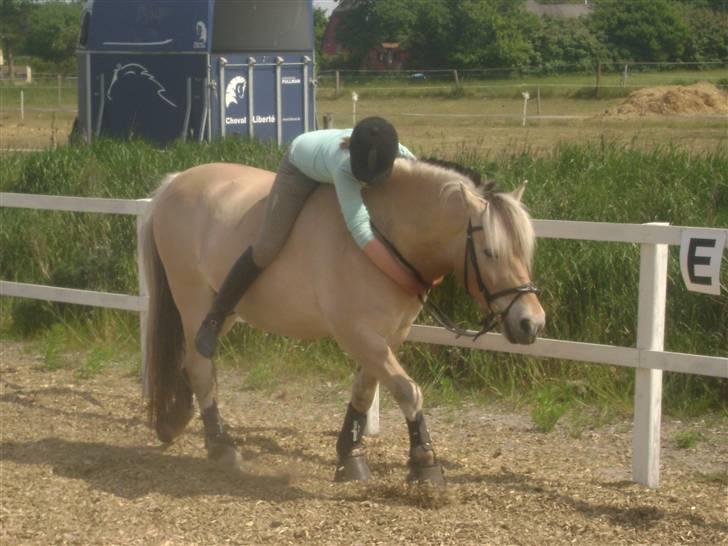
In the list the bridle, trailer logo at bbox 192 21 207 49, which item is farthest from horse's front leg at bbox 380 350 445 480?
trailer logo at bbox 192 21 207 49

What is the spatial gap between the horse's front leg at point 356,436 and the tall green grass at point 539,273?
52.7 inches

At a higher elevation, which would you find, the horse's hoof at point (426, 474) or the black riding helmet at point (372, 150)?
the black riding helmet at point (372, 150)

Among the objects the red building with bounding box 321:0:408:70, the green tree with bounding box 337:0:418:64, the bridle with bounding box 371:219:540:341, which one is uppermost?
the green tree with bounding box 337:0:418:64

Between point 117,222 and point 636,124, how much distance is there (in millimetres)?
22406

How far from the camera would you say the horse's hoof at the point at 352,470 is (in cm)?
583

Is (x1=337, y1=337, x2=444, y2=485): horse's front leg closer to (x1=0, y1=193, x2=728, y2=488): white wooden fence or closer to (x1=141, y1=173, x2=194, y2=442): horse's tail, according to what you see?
(x1=0, y1=193, x2=728, y2=488): white wooden fence

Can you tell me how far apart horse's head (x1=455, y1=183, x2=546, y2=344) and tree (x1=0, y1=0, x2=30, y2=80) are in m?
62.9

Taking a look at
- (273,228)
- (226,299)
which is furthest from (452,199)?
(226,299)

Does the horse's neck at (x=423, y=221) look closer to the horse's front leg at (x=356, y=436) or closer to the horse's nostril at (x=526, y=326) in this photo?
the horse's nostril at (x=526, y=326)

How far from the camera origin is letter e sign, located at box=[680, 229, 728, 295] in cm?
530

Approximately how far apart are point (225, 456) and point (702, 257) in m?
2.66

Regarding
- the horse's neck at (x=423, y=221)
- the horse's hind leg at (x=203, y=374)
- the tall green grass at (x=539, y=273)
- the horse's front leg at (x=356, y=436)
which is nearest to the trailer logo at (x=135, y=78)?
the tall green grass at (x=539, y=273)

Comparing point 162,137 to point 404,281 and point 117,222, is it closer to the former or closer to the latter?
point 117,222

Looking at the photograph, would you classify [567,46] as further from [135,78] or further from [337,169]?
[337,169]
